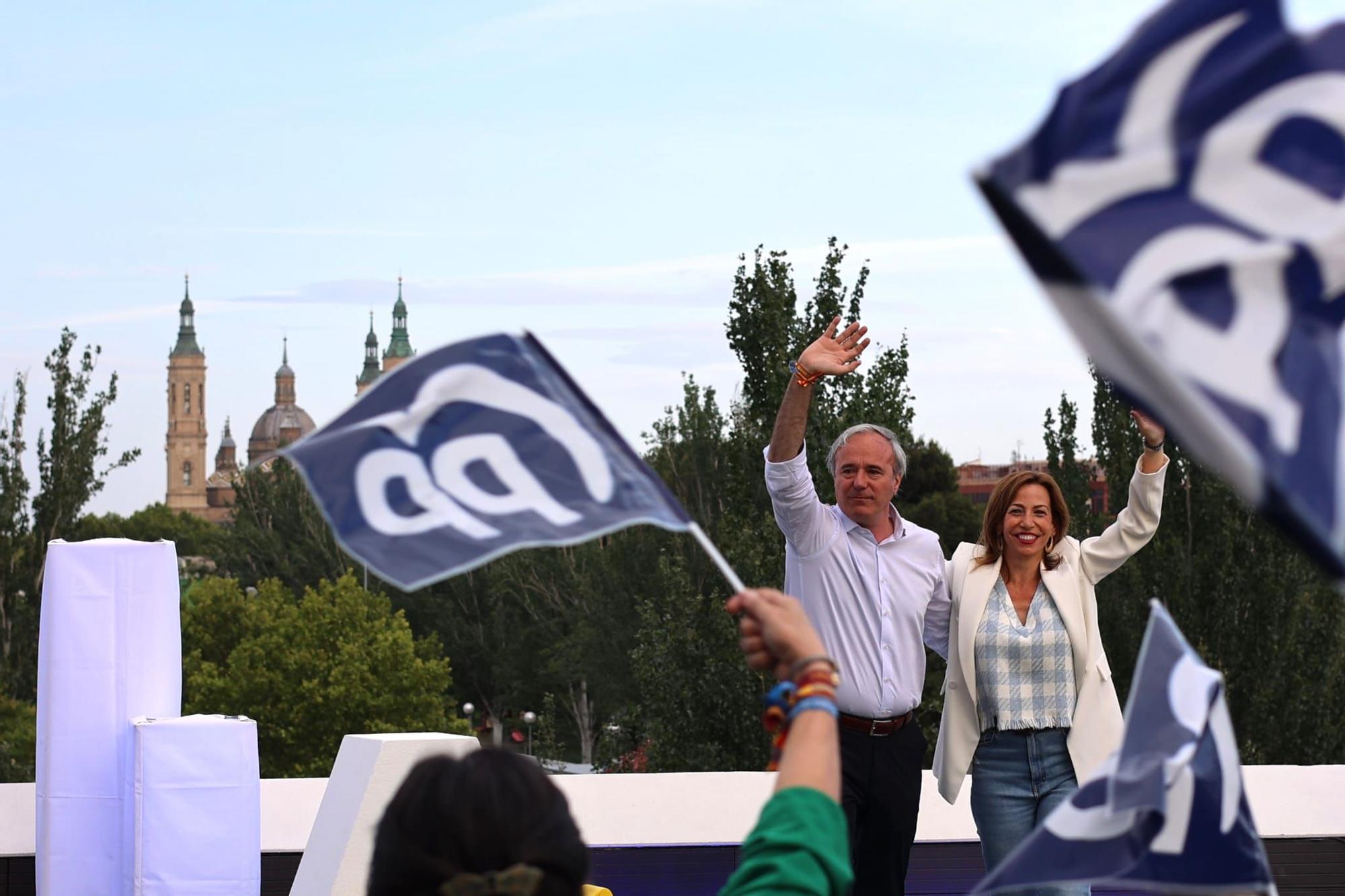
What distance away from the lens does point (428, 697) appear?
41.8 m

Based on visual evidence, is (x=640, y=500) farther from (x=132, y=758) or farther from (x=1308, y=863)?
(x=1308, y=863)

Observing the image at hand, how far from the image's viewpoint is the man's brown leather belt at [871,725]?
461 centimetres

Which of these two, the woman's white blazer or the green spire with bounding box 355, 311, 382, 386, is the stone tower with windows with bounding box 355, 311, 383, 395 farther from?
the woman's white blazer

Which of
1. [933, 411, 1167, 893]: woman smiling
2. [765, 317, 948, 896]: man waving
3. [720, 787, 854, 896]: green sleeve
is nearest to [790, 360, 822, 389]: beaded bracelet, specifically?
[765, 317, 948, 896]: man waving

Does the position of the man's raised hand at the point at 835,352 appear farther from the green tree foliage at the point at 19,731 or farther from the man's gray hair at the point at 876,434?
the green tree foliage at the point at 19,731

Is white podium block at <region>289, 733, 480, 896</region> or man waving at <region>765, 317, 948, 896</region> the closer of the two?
man waving at <region>765, 317, 948, 896</region>

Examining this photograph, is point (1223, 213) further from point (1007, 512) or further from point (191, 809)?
point (191, 809)

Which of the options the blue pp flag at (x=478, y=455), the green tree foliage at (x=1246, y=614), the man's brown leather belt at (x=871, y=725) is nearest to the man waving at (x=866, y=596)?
the man's brown leather belt at (x=871, y=725)

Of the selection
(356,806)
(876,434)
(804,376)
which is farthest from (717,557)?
(356,806)

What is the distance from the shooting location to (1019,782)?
4578mm

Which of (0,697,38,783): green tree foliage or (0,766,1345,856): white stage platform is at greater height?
(0,766,1345,856): white stage platform

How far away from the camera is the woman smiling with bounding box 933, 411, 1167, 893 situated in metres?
4.57

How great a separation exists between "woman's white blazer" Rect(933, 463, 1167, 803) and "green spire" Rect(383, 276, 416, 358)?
452 feet

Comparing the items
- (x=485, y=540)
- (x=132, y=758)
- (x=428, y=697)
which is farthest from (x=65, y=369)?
(x=485, y=540)
